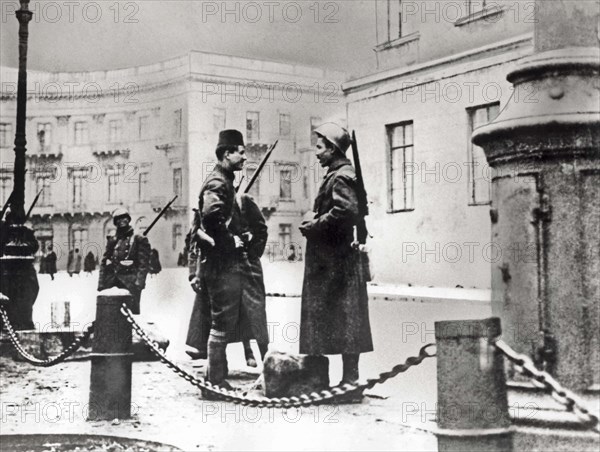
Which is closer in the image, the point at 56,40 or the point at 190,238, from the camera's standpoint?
the point at 56,40

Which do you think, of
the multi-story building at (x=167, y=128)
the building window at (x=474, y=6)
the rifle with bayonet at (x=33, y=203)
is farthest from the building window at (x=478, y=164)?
the rifle with bayonet at (x=33, y=203)

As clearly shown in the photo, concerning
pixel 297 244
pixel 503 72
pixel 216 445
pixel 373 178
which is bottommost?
pixel 216 445

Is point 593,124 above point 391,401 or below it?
above

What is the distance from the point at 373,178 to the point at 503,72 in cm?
153

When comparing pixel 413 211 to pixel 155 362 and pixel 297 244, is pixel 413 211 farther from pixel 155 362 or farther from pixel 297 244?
pixel 155 362

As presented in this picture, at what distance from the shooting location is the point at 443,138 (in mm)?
7023

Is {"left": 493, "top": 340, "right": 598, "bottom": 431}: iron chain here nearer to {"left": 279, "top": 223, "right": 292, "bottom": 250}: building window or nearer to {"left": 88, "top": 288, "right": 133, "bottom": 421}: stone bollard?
{"left": 88, "top": 288, "right": 133, "bottom": 421}: stone bollard

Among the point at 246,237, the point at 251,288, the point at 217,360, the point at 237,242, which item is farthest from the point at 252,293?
the point at 217,360

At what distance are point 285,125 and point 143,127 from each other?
114 centimetres

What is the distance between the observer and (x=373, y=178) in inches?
308

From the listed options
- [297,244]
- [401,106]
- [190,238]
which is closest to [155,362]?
[190,238]

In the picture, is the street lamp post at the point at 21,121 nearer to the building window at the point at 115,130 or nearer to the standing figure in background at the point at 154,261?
the building window at the point at 115,130

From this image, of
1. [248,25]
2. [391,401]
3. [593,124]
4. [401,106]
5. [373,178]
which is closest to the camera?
[593,124]

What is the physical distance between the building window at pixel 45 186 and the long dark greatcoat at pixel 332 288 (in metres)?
3.17
